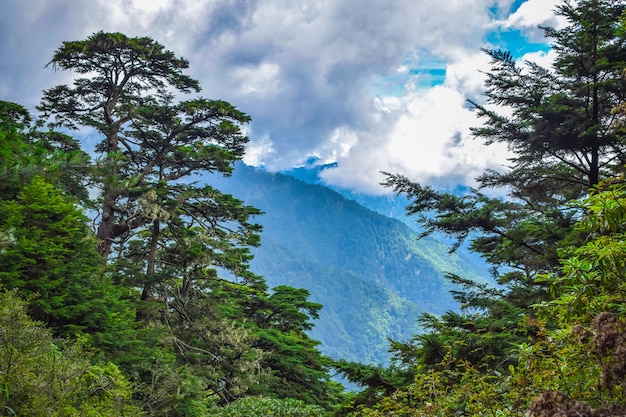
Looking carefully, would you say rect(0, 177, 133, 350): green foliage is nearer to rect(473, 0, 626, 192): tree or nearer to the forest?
the forest

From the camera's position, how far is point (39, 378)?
15.6 ft

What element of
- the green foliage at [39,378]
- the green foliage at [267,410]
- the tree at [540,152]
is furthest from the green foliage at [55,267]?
the tree at [540,152]

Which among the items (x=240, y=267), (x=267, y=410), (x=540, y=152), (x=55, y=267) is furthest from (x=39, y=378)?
(x=240, y=267)

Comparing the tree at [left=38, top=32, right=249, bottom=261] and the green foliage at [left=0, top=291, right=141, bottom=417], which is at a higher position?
the tree at [left=38, top=32, right=249, bottom=261]

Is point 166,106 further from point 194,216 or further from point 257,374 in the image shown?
point 257,374

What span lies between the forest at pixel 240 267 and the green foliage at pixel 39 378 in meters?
0.03

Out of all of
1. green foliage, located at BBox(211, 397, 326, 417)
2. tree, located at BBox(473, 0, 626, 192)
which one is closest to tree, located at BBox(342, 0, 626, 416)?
tree, located at BBox(473, 0, 626, 192)

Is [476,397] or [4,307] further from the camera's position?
[4,307]

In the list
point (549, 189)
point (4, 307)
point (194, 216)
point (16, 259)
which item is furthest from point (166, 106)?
point (549, 189)

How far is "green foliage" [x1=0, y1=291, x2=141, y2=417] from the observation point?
4.63 m

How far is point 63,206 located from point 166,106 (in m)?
6.50

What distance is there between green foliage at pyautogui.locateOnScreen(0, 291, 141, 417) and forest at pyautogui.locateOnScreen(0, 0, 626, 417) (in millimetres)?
27

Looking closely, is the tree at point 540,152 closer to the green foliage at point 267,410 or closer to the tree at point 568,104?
the tree at point 568,104

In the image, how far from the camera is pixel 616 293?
291 centimetres
